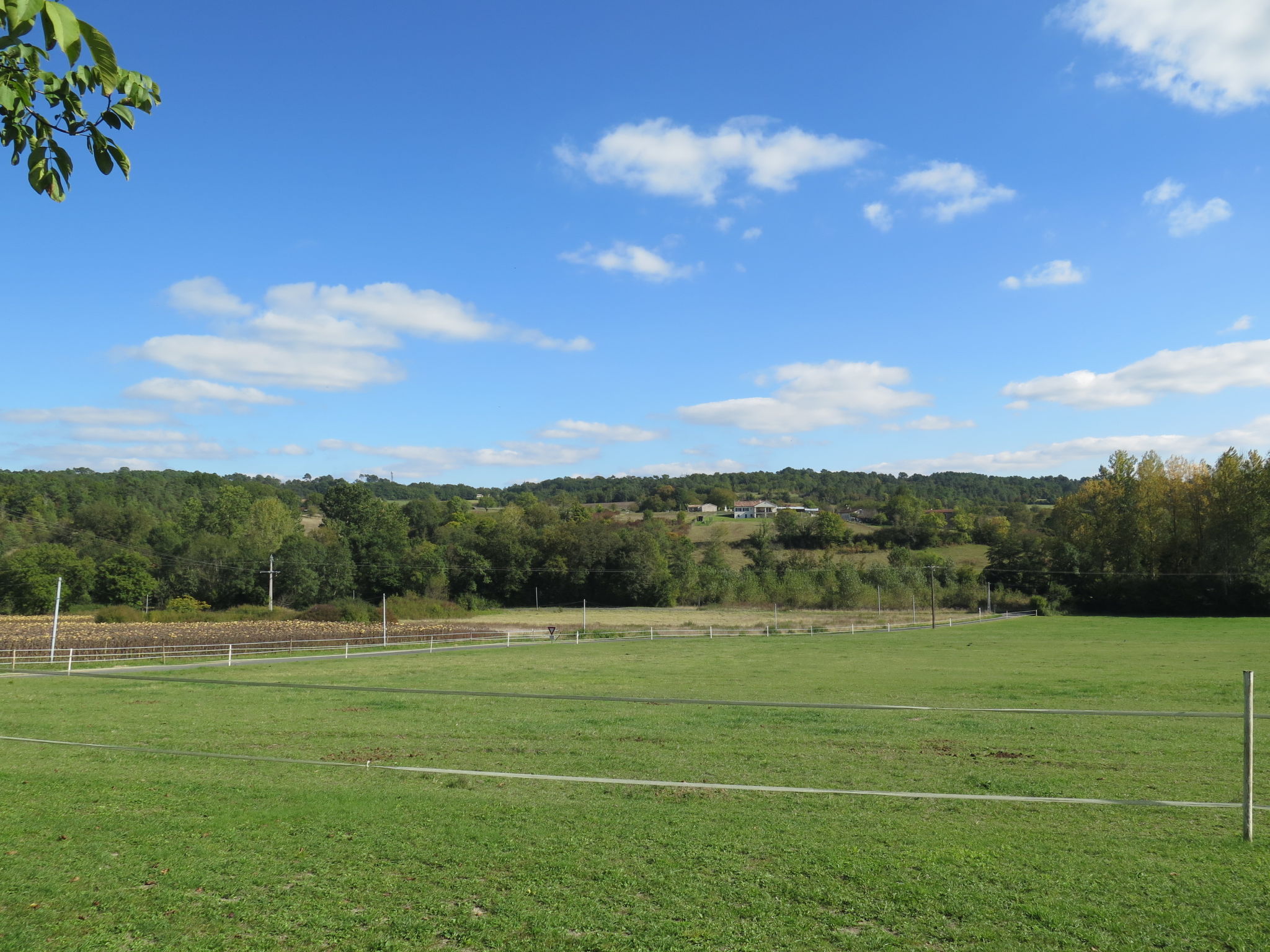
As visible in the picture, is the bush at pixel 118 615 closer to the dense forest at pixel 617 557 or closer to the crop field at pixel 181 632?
the crop field at pixel 181 632

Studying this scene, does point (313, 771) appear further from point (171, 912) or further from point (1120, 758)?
point (1120, 758)

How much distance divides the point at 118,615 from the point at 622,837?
6246cm

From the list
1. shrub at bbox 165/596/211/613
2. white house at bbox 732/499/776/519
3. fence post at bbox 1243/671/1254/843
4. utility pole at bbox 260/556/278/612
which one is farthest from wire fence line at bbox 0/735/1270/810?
white house at bbox 732/499/776/519

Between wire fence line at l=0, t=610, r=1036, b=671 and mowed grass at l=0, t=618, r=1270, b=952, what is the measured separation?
2321 centimetres

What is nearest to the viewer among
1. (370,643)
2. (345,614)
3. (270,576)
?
(370,643)

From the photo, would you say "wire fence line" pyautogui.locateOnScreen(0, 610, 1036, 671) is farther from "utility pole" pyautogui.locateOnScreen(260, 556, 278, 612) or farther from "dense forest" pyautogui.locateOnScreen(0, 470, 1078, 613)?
"dense forest" pyautogui.locateOnScreen(0, 470, 1078, 613)

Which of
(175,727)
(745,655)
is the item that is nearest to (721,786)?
(175,727)

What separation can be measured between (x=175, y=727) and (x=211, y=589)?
259ft

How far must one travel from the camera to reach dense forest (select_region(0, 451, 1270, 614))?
7869cm

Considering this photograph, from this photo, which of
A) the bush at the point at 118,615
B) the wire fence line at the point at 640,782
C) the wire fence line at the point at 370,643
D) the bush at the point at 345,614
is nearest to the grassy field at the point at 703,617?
the wire fence line at the point at 370,643

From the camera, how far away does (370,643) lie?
48.9 meters

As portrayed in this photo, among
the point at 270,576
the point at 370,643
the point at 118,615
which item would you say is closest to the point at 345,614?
the point at 118,615

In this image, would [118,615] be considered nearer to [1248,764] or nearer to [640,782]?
[640,782]

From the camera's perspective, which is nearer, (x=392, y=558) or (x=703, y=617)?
(x=703, y=617)
